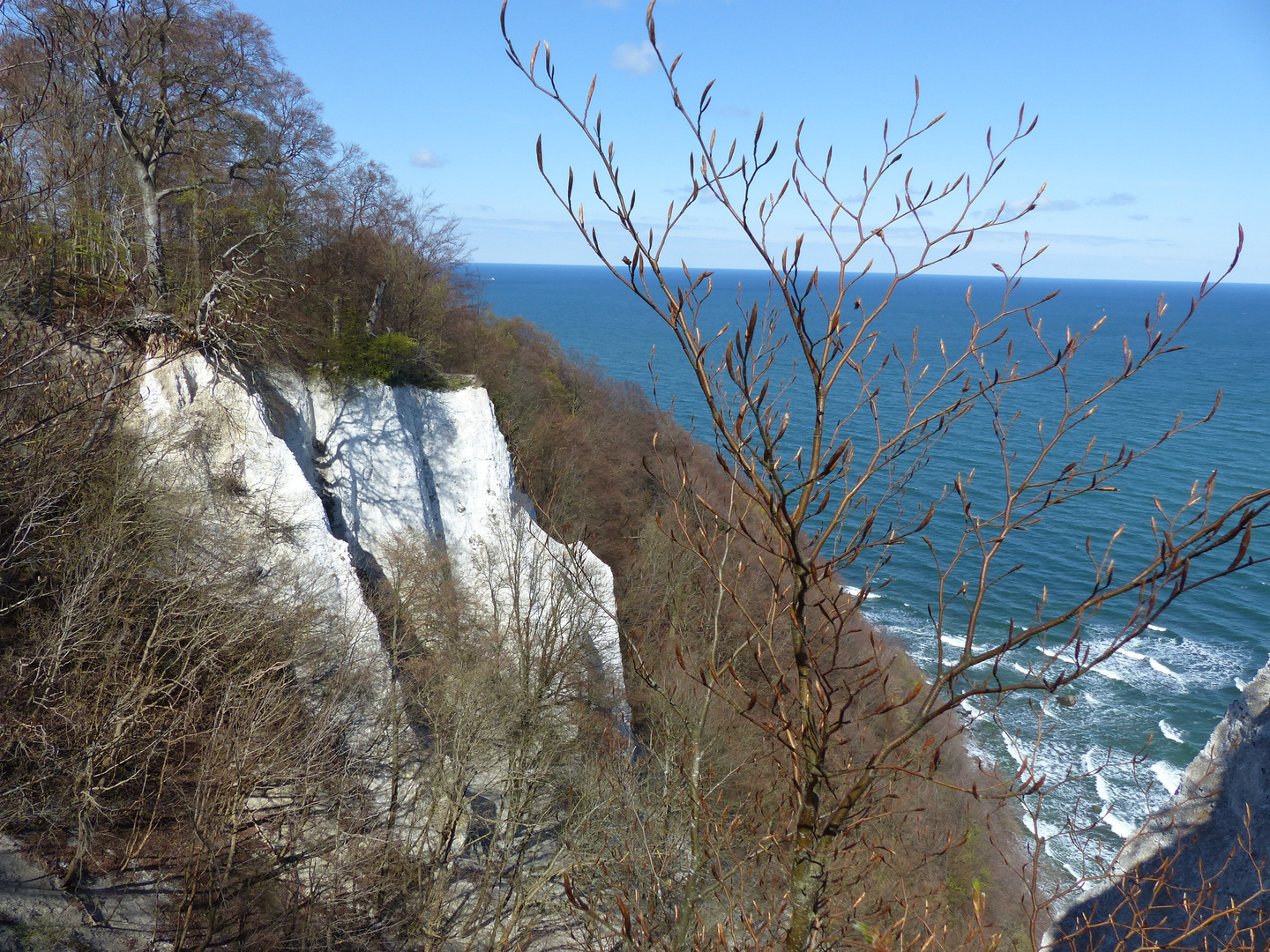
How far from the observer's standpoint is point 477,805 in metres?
17.1

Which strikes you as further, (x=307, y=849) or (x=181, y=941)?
(x=307, y=849)

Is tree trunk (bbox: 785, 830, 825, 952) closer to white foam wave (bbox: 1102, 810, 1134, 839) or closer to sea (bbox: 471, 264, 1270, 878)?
sea (bbox: 471, 264, 1270, 878)

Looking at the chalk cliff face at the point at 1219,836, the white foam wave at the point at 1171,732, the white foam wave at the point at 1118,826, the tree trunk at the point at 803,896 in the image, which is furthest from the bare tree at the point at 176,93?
the white foam wave at the point at 1171,732

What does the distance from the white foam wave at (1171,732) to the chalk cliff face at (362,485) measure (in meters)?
19.7

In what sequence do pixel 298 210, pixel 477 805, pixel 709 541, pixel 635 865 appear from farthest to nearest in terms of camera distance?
1. pixel 298 210
2. pixel 477 805
3. pixel 635 865
4. pixel 709 541

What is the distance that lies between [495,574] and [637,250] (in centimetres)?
1804

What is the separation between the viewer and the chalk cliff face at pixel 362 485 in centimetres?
1602

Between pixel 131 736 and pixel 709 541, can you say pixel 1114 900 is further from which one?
pixel 131 736

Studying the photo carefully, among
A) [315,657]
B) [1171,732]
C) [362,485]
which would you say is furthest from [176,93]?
[1171,732]

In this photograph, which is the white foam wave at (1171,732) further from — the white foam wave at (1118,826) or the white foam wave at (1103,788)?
the white foam wave at (1118,826)

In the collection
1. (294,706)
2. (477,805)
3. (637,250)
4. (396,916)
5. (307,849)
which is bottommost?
(477,805)

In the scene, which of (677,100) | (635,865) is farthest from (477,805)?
(677,100)

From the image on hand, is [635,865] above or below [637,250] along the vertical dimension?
below

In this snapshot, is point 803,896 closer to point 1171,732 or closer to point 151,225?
point 151,225
